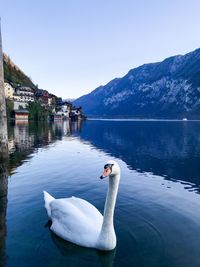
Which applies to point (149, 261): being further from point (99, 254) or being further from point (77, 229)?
point (77, 229)

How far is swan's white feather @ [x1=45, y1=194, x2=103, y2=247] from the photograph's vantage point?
1129 centimetres

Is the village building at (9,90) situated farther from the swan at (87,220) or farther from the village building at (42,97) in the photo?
the swan at (87,220)

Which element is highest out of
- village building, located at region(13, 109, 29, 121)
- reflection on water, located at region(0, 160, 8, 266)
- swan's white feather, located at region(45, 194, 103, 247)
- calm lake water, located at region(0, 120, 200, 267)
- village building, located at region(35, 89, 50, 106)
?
village building, located at region(35, 89, 50, 106)

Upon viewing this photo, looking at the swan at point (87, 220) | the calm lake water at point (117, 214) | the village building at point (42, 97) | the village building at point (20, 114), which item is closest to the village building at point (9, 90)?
the village building at point (20, 114)

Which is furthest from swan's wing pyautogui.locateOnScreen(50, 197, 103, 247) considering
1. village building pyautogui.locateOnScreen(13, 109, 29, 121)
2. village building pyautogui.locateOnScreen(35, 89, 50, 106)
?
village building pyautogui.locateOnScreen(35, 89, 50, 106)

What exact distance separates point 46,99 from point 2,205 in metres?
186

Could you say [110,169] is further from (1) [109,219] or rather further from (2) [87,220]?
(2) [87,220]

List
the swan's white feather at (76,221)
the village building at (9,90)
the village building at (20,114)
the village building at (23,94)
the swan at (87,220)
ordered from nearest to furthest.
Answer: the swan at (87,220) < the swan's white feather at (76,221) < the village building at (20,114) < the village building at (9,90) < the village building at (23,94)

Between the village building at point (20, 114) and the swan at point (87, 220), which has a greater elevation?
the village building at point (20, 114)

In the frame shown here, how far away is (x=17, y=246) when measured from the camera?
1191 centimetres

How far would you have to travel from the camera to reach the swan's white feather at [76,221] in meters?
11.3

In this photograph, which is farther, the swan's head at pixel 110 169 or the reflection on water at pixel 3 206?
the reflection on water at pixel 3 206

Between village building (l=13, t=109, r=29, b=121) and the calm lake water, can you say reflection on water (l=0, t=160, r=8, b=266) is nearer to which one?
the calm lake water

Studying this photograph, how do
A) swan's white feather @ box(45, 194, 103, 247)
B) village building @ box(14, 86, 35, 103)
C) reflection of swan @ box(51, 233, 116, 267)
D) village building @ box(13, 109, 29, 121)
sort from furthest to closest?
village building @ box(14, 86, 35, 103)
village building @ box(13, 109, 29, 121)
swan's white feather @ box(45, 194, 103, 247)
reflection of swan @ box(51, 233, 116, 267)
